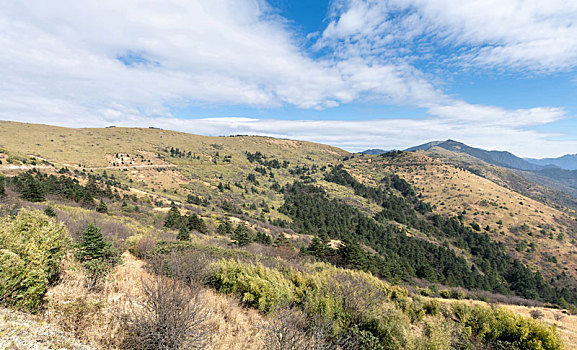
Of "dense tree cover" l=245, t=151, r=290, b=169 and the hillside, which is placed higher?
"dense tree cover" l=245, t=151, r=290, b=169

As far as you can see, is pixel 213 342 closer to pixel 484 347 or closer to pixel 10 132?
pixel 484 347

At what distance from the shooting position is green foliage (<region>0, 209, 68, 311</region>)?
4160 mm

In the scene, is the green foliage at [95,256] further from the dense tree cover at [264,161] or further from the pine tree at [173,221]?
the dense tree cover at [264,161]

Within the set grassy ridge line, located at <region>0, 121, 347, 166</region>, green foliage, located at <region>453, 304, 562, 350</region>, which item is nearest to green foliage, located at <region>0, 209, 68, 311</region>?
green foliage, located at <region>453, 304, 562, 350</region>

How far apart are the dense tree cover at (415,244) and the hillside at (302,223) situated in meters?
0.43

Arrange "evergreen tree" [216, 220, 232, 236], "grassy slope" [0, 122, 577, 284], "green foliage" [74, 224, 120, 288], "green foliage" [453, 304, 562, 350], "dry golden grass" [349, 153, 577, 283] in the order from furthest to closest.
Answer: "dry golden grass" [349, 153, 577, 283] → "grassy slope" [0, 122, 577, 284] → "evergreen tree" [216, 220, 232, 236] → "green foliage" [453, 304, 562, 350] → "green foliage" [74, 224, 120, 288]

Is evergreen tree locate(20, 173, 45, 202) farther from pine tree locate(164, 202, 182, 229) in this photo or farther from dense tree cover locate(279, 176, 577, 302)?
dense tree cover locate(279, 176, 577, 302)

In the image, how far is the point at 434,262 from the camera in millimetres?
62688

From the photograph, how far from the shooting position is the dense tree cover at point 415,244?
5444 centimetres

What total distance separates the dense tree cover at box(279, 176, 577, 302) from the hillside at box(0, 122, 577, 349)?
17.0 inches

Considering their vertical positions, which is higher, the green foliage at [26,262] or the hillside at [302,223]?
the green foliage at [26,262]

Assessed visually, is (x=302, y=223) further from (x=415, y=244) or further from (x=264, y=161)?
(x=264, y=161)

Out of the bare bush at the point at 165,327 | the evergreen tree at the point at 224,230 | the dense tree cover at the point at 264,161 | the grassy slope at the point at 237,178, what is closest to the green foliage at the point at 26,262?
the bare bush at the point at 165,327

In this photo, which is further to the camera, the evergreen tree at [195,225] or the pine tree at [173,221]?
the evergreen tree at [195,225]
